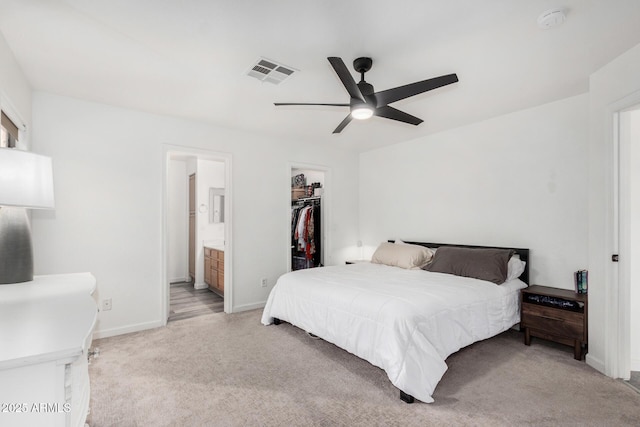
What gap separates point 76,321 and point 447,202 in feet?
13.9

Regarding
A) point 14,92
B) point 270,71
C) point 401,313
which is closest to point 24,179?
point 14,92

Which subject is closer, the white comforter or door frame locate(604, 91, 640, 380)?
the white comforter

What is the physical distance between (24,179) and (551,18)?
3028 mm

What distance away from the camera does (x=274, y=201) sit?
15.2 feet

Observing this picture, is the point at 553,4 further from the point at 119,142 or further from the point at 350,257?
the point at 350,257

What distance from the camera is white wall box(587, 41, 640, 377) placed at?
244 cm

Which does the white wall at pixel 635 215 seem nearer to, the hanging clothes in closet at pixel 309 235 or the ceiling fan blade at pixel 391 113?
the ceiling fan blade at pixel 391 113

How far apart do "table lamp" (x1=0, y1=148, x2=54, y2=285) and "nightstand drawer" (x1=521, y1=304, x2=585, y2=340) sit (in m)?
3.85

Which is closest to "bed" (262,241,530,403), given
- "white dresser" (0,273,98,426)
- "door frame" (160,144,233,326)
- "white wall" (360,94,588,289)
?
"white wall" (360,94,588,289)

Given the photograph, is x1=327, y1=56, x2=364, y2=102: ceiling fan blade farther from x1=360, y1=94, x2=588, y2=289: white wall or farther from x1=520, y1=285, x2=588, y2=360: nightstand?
x1=520, y1=285, x2=588, y2=360: nightstand

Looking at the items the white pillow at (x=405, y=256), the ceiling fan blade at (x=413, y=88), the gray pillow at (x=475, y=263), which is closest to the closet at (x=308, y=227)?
the white pillow at (x=405, y=256)

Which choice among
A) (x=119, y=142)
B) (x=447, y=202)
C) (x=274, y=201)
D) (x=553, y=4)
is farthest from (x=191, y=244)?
(x=553, y=4)

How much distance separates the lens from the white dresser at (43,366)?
738 millimetres

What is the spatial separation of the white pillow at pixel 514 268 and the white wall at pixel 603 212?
0.70 metres
